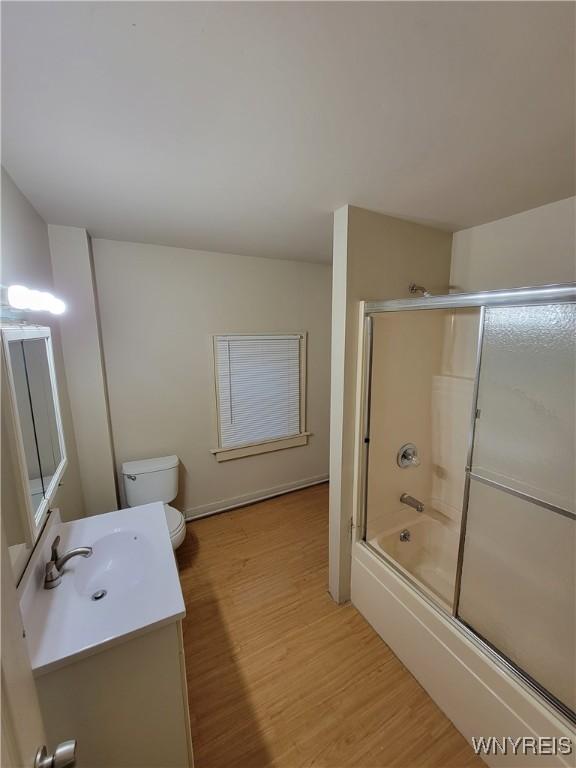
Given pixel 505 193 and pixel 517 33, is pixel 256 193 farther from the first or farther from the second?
pixel 505 193

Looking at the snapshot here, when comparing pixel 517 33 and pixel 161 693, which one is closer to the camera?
pixel 517 33

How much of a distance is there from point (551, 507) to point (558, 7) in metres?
1.79

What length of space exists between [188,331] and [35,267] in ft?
3.44

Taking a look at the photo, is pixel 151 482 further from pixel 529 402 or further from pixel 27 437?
pixel 529 402

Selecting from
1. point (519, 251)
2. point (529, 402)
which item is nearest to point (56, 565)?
point (529, 402)

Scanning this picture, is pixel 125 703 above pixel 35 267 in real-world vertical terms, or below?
below

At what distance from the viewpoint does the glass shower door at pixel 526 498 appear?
1.42m

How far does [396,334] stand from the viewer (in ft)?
5.96

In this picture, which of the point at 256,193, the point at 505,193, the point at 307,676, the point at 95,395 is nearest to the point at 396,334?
the point at 505,193

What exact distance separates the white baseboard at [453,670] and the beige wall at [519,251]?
5.65 ft

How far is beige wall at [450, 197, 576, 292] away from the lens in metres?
1.47

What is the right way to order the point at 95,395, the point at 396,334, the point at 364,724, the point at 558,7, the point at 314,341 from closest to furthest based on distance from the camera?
the point at 558,7
the point at 364,724
the point at 396,334
the point at 95,395
the point at 314,341

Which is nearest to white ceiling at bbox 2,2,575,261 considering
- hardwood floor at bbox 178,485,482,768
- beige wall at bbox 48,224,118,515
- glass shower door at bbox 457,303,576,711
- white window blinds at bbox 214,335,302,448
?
beige wall at bbox 48,224,118,515

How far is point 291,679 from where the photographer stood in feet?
4.80
